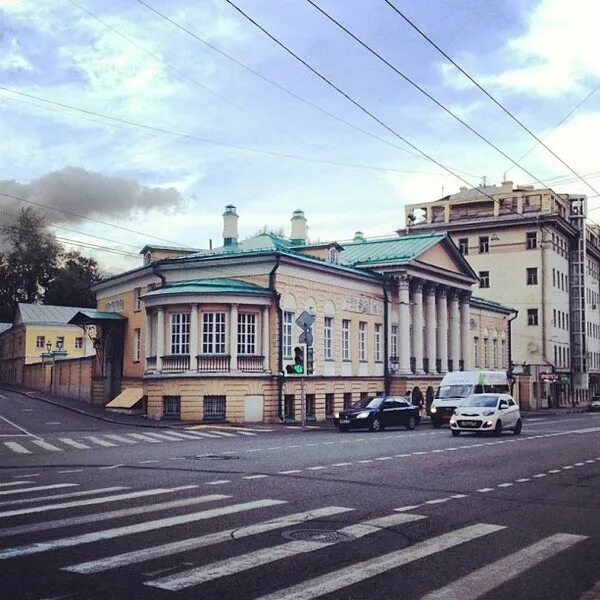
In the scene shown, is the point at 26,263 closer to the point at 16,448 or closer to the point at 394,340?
the point at 394,340

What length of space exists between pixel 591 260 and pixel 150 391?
224 ft

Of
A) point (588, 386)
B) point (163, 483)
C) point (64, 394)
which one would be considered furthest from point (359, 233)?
point (163, 483)

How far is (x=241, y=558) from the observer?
7.86m

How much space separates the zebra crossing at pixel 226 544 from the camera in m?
7.02

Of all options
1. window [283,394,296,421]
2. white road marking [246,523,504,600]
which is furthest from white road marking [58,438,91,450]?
white road marking [246,523,504,600]

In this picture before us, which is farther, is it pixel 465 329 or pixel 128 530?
pixel 465 329

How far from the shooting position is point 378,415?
1320 inches

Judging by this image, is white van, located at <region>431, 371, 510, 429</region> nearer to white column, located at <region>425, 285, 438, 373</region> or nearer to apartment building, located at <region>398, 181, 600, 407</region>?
white column, located at <region>425, 285, 438, 373</region>

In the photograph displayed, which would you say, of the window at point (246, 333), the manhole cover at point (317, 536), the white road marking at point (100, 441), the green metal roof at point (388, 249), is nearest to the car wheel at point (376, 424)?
the window at point (246, 333)

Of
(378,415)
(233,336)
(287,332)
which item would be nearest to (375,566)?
(378,415)

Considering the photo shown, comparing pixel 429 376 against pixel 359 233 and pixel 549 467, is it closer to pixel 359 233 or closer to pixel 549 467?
pixel 359 233

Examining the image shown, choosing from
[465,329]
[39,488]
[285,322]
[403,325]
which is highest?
[465,329]

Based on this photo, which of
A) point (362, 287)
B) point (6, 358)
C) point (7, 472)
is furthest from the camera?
point (6, 358)

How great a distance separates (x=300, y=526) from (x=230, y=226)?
4038 centimetres
